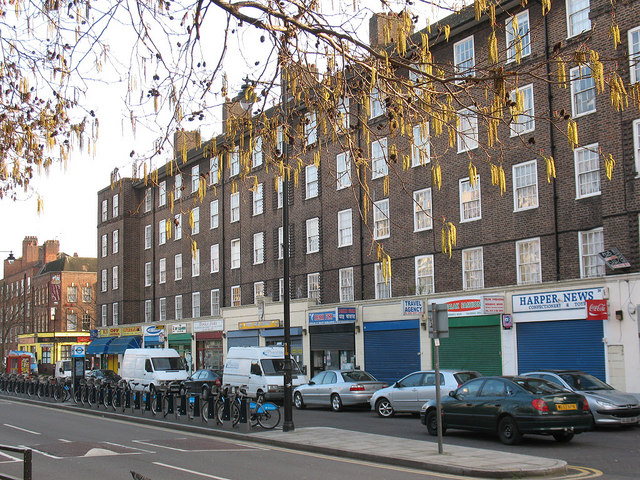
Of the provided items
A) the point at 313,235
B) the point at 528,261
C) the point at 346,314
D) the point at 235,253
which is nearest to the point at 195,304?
the point at 235,253

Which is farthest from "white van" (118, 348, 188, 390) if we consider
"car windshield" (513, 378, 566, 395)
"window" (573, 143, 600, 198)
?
"car windshield" (513, 378, 566, 395)

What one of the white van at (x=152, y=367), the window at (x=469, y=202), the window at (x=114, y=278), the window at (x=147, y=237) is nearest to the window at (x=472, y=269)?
the window at (x=469, y=202)

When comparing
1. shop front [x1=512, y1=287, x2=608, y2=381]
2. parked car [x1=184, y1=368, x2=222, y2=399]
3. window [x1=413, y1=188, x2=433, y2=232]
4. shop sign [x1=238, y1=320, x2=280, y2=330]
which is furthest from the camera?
shop sign [x1=238, y1=320, x2=280, y2=330]

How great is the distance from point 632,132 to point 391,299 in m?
13.0

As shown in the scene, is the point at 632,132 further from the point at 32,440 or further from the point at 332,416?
the point at 32,440

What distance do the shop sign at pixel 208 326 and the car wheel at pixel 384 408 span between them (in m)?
23.4

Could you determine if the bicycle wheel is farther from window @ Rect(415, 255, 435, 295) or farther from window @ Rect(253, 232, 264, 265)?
window @ Rect(253, 232, 264, 265)

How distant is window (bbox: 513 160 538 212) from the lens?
2752 cm

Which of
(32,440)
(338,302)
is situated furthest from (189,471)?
(338,302)

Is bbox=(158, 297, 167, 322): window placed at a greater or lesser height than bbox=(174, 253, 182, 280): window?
lesser

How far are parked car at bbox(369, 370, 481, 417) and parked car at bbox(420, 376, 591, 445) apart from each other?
3.70 m

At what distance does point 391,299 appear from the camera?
108 feet

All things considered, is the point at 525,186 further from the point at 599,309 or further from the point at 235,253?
the point at 235,253

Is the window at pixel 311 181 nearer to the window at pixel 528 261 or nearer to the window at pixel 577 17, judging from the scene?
the window at pixel 528 261
